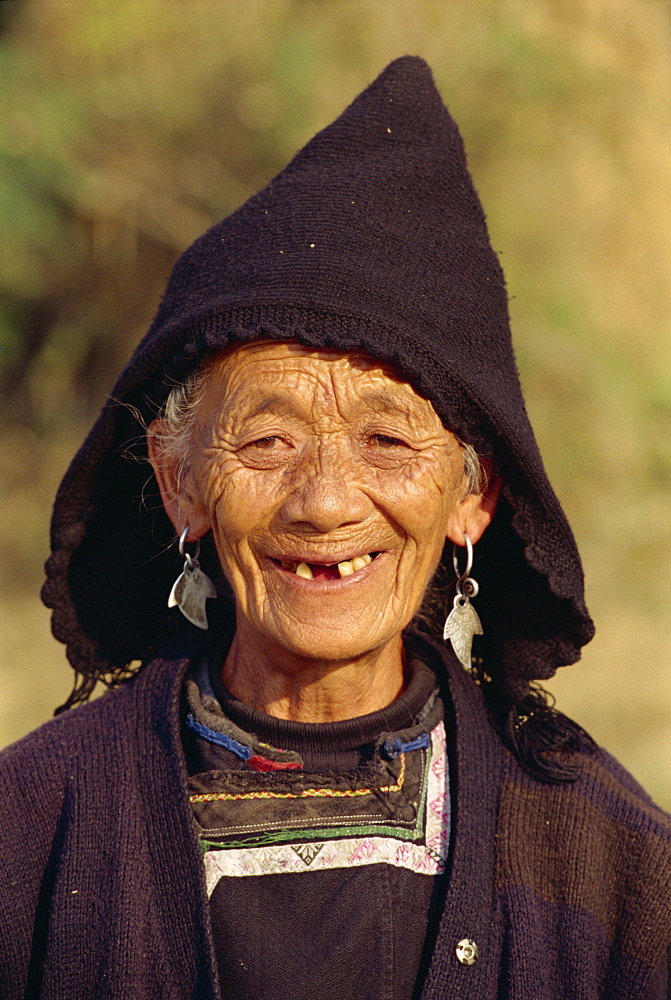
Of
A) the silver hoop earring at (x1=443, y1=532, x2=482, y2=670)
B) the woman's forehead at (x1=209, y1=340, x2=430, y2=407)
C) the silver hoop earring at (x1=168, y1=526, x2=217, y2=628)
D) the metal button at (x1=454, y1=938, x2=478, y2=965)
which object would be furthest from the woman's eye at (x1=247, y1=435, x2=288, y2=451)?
the metal button at (x1=454, y1=938, x2=478, y2=965)

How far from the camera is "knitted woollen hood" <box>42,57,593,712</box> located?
86.4 inches

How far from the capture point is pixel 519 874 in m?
2.28

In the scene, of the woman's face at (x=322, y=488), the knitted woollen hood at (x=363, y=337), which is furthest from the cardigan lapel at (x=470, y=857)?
the woman's face at (x=322, y=488)

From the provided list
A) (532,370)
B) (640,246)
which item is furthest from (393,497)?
(640,246)

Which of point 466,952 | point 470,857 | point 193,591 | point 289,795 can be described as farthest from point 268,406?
point 466,952

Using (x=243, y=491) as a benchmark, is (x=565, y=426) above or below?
above

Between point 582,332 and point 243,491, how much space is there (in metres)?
4.32

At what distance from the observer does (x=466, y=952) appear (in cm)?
214

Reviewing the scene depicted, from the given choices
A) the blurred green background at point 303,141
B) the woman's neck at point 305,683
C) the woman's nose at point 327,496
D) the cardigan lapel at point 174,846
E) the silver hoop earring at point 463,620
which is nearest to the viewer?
the cardigan lapel at point 174,846

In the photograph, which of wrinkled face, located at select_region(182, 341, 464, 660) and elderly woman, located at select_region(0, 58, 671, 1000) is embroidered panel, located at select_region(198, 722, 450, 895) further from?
wrinkled face, located at select_region(182, 341, 464, 660)

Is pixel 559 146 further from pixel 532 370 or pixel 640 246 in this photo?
pixel 532 370

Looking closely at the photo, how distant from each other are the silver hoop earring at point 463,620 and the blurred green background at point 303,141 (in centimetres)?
333

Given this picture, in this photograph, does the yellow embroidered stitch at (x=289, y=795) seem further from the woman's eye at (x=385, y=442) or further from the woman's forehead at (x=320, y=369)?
the woman's forehead at (x=320, y=369)

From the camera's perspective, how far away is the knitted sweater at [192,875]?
83.7 inches
